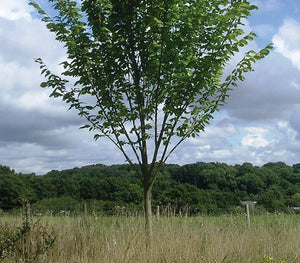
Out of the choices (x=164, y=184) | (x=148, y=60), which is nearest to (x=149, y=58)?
(x=148, y=60)

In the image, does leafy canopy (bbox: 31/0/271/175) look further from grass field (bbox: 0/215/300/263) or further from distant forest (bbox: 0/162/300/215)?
distant forest (bbox: 0/162/300/215)

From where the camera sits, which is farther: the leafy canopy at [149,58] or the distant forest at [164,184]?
the distant forest at [164,184]

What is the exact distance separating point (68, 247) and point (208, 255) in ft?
7.16

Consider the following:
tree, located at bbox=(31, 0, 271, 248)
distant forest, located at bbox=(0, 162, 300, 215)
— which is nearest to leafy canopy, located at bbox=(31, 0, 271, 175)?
tree, located at bbox=(31, 0, 271, 248)

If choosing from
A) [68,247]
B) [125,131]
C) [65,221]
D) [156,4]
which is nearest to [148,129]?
[125,131]

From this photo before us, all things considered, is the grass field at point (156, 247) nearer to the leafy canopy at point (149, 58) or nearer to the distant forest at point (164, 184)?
the leafy canopy at point (149, 58)

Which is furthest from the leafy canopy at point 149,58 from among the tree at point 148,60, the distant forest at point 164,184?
Result: the distant forest at point 164,184

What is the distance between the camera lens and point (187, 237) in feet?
19.5

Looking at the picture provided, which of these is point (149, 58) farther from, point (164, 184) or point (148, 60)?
point (164, 184)

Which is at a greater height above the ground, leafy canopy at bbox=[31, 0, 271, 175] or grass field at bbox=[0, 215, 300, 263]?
leafy canopy at bbox=[31, 0, 271, 175]

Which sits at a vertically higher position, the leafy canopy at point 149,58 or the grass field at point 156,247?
the leafy canopy at point 149,58

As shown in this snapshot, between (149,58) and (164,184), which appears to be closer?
(149,58)

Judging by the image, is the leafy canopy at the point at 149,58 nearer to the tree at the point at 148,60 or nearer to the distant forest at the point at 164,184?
the tree at the point at 148,60

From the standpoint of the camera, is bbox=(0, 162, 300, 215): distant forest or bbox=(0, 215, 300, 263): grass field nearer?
bbox=(0, 215, 300, 263): grass field
